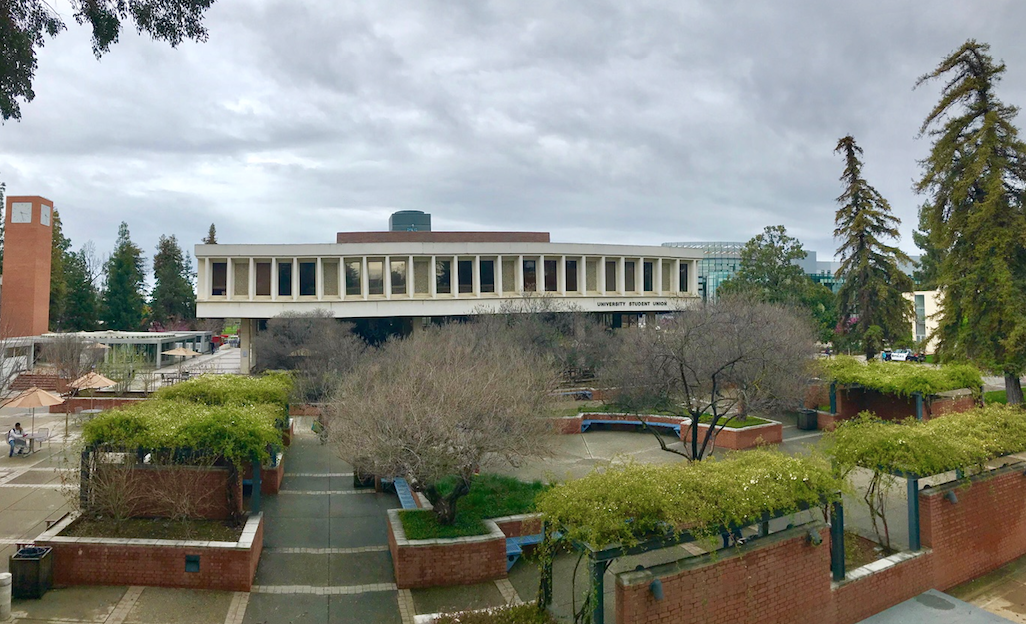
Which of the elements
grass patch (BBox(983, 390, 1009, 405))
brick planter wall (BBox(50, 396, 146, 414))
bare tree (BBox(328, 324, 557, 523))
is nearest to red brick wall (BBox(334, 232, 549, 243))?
brick planter wall (BBox(50, 396, 146, 414))

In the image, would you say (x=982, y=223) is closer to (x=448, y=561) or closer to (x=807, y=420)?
(x=807, y=420)

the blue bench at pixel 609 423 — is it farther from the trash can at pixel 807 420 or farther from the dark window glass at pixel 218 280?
the dark window glass at pixel 218 280

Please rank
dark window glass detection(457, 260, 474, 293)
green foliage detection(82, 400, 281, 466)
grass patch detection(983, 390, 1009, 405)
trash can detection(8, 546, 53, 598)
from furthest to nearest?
dark window glass detection(457, 260, 474, 293) < grass patch detection(983, 390, 1009, 405) < green foliage detection(82, 400, 281, 466) < trash can detection(8, 546, 53, 598)

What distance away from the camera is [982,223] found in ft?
68.0

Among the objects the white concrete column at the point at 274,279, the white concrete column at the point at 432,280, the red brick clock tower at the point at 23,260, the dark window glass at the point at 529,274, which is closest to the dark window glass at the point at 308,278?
the white concrete column at the point at 274,279

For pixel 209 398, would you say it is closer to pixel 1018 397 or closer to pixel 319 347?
pixel 319 347

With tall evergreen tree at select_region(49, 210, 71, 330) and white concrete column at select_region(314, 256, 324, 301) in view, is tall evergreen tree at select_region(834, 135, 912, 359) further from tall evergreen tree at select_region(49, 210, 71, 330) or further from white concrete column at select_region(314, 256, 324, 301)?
tall evergreen tree at select_region(49, 210, 71, 330)

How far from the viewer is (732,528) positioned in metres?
6.68

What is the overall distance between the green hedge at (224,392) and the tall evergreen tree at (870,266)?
85.9 feet

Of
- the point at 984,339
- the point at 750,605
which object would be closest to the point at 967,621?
the point at 750,605

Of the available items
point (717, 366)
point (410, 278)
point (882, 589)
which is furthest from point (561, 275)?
point (882, 589)

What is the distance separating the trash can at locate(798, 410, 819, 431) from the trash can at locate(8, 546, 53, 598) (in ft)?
74.6

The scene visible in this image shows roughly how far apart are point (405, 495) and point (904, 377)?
1625 cm

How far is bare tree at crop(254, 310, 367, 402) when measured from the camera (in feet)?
83.3
